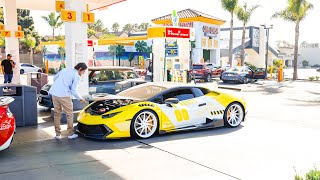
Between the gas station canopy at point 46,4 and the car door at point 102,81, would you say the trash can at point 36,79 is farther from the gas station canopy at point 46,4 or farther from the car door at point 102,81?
the car door at point 102,81

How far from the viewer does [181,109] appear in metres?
8.08

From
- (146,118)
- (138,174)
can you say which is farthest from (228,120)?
(138,174)

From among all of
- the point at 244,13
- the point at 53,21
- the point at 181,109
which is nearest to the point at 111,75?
the point at 181,109

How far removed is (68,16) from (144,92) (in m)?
3.50

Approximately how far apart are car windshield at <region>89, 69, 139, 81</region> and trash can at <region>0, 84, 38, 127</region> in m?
2.69

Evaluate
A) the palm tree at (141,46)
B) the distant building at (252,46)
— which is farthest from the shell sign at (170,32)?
the distant building at (252,46)

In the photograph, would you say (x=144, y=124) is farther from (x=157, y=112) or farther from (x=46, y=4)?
(x=46, y=4)

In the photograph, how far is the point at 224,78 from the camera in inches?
1049

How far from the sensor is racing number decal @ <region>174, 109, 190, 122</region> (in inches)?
314

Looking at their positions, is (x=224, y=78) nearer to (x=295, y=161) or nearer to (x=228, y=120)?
(x=228, y=120)

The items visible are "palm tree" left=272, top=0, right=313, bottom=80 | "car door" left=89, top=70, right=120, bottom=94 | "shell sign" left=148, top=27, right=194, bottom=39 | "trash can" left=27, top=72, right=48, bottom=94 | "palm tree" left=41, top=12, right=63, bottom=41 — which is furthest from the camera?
"palm tree" left=41, top=12, right=63, bottom=41

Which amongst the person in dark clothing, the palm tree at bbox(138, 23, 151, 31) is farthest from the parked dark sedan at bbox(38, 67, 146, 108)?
the palm tree at bbox(138, 23, 151, 31)

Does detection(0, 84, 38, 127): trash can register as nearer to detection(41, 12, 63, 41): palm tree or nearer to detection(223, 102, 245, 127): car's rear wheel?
detection(223, 102, 245, 127): car's rear wheel

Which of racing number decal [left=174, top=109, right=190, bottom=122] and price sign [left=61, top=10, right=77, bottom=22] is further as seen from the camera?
price sign [left=61, top=10, right=77, bottom=22]
